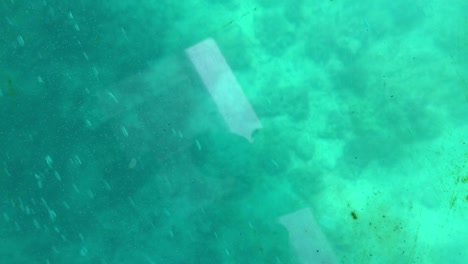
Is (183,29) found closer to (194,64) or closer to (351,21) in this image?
(194,64)

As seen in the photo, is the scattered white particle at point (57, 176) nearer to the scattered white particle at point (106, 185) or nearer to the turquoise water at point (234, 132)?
the turquoise water at point (234, 132)

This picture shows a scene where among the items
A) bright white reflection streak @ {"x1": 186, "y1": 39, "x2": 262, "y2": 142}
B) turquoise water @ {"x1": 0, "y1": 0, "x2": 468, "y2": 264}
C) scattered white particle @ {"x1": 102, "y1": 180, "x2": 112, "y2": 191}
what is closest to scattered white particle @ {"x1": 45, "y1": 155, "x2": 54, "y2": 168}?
turquoise water @ {"x1": 0, "y1": 0, "x2": 468, "y2": 264}

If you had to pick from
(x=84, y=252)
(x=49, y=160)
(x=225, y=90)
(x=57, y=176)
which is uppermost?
(x=225, y=90)

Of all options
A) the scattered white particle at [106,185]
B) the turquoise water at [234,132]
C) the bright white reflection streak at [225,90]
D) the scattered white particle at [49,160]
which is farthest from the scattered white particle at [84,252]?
the bright white reflection streak at [225,90]

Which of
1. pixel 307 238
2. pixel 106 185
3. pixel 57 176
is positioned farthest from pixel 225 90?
pixel 57 176

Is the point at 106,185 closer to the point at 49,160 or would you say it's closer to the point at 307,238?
the point at 49,160

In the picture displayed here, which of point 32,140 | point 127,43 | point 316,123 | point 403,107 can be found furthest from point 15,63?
point 403,107

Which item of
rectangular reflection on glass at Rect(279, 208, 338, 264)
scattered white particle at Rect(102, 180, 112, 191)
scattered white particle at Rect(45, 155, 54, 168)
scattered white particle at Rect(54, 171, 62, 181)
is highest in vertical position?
scattered white particle at Rect(45, 155, 54, 168)

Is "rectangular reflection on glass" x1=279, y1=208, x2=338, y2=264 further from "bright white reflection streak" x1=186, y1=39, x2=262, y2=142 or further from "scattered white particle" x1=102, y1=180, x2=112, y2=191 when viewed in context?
→ "scattered white particle" x1=102, y1=180, x2=112, y2=191
